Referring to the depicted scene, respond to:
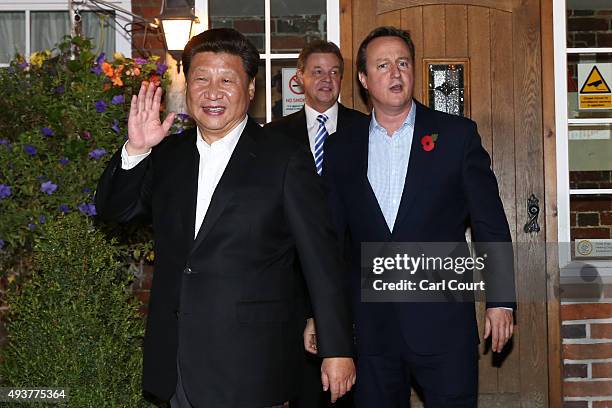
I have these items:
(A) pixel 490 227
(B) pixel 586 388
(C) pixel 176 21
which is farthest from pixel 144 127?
(B) pixel 586 388

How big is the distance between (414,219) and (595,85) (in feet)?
7.51

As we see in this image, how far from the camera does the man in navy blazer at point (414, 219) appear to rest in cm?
319

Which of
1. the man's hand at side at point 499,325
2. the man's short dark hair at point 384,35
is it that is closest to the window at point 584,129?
the man's short dark hair at point 384,35

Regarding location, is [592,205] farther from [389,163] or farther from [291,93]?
[389,163]

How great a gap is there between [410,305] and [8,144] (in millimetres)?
2295

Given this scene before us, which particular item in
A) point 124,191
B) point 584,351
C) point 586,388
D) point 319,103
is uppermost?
point 319,103

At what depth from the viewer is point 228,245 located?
2.61 meters

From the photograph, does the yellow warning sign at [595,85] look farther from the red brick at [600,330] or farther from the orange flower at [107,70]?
the orange flower at [107,70]

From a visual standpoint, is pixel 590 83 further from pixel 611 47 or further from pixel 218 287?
pixel 218 287

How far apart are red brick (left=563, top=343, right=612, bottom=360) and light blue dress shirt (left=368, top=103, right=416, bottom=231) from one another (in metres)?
2.18

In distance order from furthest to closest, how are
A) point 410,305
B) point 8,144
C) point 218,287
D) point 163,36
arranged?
point 163,36 < point 8,144 < point 410,305 < point 218,287

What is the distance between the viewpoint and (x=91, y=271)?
3.86m

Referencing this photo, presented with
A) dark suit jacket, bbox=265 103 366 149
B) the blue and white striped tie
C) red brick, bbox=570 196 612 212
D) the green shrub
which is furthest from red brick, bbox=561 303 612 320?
the green shrub

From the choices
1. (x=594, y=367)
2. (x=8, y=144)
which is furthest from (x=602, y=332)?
(x=8, y=144)
